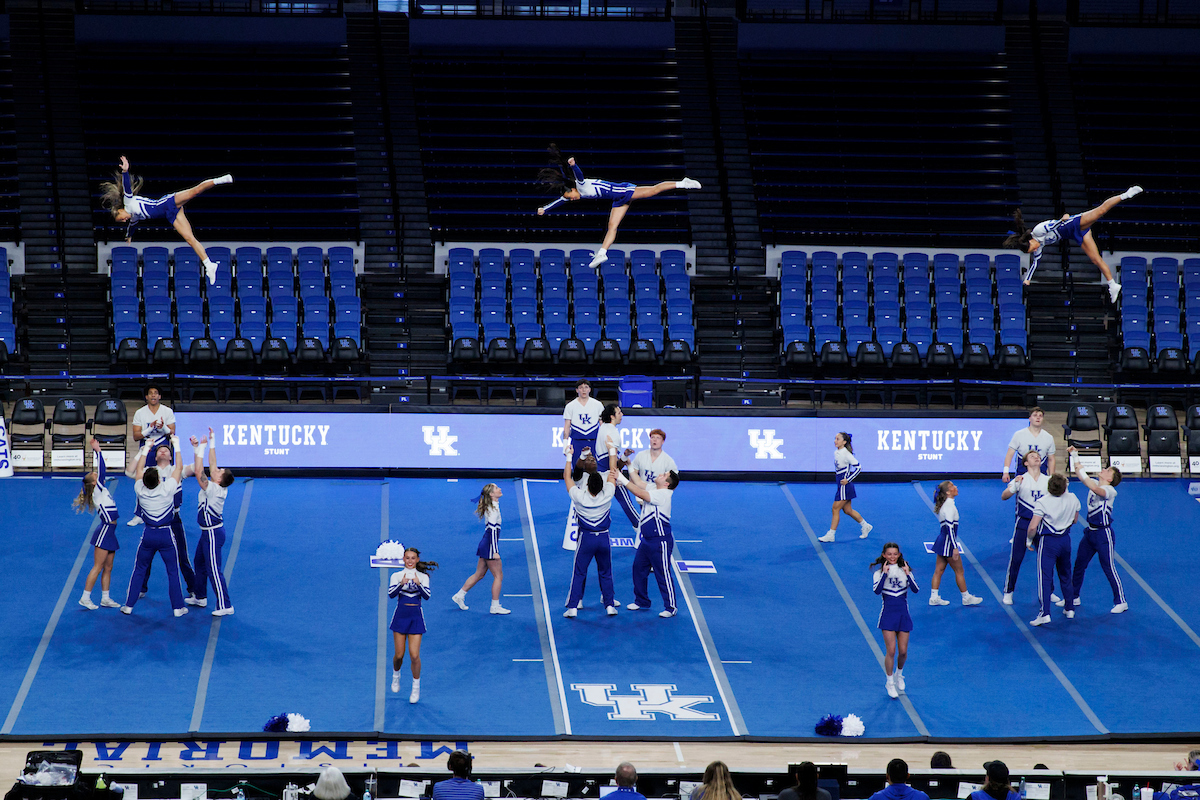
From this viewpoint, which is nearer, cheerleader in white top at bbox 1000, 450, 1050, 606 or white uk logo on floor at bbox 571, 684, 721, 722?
white uk logo on floor at bbox 571, 684, 721, 722

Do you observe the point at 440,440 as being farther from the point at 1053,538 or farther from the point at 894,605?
the point at 1053,538

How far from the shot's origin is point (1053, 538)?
16609 mm

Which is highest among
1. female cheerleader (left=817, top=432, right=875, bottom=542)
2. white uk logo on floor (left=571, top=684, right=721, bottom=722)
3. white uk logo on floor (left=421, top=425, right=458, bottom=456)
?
white uk logo on floor (left=421, top=425, right=458, bottom=456)

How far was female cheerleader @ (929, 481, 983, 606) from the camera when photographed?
640 inches

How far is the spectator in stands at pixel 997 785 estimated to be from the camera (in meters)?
9.33

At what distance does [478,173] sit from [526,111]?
2.01 m

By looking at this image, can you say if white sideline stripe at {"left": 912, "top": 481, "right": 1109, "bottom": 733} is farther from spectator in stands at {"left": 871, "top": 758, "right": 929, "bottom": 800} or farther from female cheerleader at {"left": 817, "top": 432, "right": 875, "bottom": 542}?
spectator in stands at {"left": 871, "top": 758, "right": 929, "bottom": 800}

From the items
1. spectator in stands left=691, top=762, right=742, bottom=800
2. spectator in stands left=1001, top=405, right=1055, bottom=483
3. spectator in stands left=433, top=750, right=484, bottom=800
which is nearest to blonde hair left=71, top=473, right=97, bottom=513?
spectator in stands left=433, top=750, right=484, bottom=800

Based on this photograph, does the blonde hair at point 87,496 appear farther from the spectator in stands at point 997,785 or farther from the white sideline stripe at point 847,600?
the spectator in stands at point 997,785

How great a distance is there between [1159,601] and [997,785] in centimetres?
958

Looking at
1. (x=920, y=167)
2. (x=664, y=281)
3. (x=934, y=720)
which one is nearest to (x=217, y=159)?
(x=664, y=281)

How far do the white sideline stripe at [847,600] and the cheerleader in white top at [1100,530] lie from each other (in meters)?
2.70

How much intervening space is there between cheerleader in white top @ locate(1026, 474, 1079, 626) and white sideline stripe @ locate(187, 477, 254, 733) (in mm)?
9692

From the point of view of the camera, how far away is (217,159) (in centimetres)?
2939
